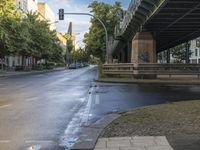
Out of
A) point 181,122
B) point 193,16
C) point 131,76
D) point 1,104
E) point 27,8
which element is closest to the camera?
point 181,122

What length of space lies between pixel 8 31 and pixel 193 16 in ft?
103

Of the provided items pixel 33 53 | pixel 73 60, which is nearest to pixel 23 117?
pixel 33 53

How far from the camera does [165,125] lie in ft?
34.0

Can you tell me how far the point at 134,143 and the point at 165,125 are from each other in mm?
2049

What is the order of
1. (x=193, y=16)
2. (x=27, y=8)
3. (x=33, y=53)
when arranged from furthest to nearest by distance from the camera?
(x=27, y=8) → (x=33, y=53) → (x=193, y=16)

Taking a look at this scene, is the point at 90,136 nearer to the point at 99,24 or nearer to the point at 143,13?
the point at 143,13

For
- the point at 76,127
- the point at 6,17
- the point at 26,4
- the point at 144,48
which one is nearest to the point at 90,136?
the point at 76,127

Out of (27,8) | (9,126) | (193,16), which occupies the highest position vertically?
(27,8)

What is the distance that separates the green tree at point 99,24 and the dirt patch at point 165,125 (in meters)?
63.7

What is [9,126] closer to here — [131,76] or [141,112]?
[141,112]

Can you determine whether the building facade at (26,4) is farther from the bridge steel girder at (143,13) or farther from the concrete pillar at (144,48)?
the concrete pillar at (144,48)

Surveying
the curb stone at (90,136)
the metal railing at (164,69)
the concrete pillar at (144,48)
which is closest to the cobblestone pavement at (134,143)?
the curb stone at (90,136)

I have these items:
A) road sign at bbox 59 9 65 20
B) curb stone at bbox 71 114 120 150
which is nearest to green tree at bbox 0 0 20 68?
road sign at bbox 59 9 65 20

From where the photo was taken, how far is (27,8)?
349 ft
